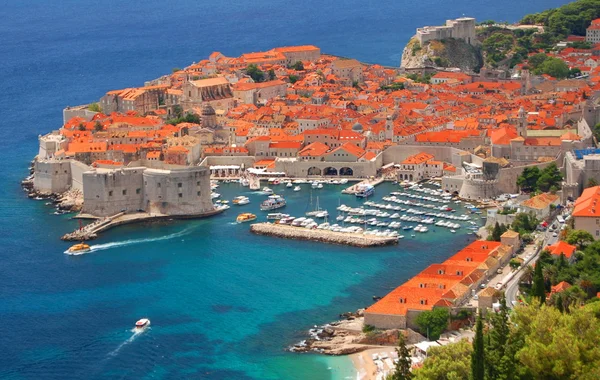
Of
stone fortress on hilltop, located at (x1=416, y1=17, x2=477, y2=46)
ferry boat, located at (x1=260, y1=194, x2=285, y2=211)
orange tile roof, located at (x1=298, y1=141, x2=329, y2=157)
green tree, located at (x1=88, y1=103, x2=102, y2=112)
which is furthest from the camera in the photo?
stone fortress on hilltop, located at (x1=416, y1=17, x2=477, y2=46)

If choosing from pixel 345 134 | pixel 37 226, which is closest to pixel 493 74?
pixel 345 134

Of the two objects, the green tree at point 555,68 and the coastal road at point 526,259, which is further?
the green tree at point 555,68

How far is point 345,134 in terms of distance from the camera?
6303 centimetres

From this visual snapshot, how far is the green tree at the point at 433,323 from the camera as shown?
3734 centimetres

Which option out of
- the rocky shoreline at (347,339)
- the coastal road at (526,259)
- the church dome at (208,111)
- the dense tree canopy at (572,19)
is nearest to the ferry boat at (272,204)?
the church dome at (208,111)

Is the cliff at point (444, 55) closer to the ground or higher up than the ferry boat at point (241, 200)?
higher up

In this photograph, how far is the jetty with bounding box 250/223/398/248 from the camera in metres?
48.2

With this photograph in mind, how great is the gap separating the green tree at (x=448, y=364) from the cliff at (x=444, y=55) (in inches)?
2004

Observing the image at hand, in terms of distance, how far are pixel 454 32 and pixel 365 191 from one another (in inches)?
1297

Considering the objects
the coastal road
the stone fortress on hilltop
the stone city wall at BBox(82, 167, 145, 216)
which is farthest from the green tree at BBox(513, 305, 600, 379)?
the stone fortress on hilltop

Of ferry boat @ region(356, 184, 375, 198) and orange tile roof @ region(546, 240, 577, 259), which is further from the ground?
ferry boat @ region(356, 184, 375, 198)

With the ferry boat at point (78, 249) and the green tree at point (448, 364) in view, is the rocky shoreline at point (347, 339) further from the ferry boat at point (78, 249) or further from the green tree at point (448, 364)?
the ferry boat at point (78, 249)

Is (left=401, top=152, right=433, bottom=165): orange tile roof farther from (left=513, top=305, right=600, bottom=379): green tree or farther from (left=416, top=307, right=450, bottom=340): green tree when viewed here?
(left=513, top=305, right=600, bottom=379): green tree

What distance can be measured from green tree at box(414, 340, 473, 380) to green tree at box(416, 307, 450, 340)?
4.41 metres
